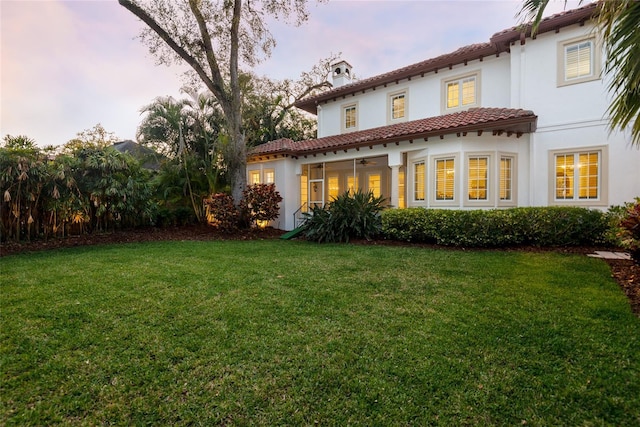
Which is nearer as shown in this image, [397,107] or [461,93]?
[461,93]

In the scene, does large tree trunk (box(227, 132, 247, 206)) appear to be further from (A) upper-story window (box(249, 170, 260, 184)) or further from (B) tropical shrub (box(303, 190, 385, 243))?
(B) tropical shrub (box(303, 190, 385, 243))

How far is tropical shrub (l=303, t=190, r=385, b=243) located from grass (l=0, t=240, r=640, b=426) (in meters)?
4.31

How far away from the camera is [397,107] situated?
12852 millimetres

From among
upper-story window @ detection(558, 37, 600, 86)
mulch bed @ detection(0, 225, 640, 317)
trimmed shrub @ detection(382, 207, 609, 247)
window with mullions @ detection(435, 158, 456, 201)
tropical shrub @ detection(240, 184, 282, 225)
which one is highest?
upper-story window @ detection(558, 37, 600, 86)

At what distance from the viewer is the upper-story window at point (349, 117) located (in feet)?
46.4

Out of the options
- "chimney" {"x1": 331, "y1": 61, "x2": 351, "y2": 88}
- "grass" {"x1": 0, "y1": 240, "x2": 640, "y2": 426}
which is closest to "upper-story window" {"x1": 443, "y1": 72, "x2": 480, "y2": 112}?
"chimney" {"x1": 331, "y1": 61, "x2": 351, "y2": 88}

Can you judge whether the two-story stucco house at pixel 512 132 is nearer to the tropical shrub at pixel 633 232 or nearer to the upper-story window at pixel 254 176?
the upper-story window at pixel 254 176

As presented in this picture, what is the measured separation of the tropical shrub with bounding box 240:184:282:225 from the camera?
11641 millimetres

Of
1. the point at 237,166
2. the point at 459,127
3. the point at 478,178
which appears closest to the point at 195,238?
the point at 237,166

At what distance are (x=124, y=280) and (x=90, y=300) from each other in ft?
2.91

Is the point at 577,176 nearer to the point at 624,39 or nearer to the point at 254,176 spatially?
the point at 624,39

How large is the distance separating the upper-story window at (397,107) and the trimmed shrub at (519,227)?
5.93 meters

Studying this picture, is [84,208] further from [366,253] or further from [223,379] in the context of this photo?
[223,379]

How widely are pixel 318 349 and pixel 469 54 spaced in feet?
38.4
